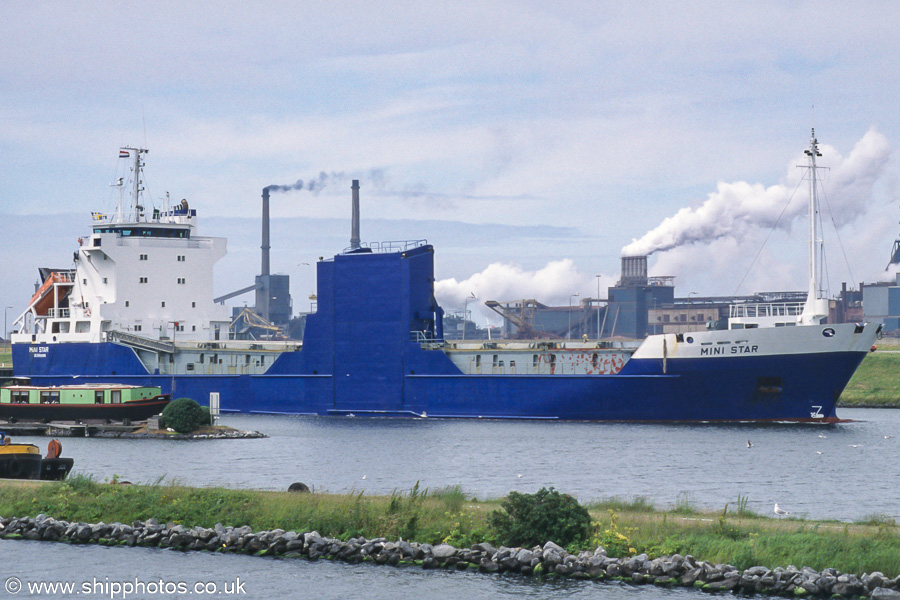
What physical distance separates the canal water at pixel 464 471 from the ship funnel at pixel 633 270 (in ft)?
274

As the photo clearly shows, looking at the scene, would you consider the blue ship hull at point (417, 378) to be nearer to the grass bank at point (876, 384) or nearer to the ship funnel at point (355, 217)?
the grass bank at point (876, 384)

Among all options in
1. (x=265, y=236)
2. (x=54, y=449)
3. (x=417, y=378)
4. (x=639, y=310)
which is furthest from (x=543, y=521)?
(x=265, y=236)

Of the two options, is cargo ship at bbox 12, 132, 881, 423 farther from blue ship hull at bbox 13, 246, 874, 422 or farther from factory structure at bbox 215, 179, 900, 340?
factory structure at bbox 215, 179, 900, 340

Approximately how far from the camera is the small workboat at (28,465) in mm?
28672

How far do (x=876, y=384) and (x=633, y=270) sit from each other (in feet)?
211

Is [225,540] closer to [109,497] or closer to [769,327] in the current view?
[109,497]

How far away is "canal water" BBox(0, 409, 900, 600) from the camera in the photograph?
1900cm

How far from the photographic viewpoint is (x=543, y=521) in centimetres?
1927

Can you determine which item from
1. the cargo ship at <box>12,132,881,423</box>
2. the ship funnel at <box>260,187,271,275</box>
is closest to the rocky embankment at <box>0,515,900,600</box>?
the cargo ship at <box>12,132,881,423</box>

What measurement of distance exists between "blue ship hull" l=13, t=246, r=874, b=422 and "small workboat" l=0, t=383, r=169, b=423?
25.0 ft

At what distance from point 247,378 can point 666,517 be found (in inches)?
1542

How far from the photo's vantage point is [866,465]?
3438 centimetres

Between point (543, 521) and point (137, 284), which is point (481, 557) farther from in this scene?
point (137, 284)

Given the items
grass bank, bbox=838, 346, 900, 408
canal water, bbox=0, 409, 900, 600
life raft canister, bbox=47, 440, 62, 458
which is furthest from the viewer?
grass bank, bbox=838, 346, 900, 408
